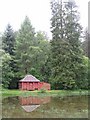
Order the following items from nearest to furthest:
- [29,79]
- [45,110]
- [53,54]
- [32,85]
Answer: [45,110] < [32,85] < [29,79] < [53,54]

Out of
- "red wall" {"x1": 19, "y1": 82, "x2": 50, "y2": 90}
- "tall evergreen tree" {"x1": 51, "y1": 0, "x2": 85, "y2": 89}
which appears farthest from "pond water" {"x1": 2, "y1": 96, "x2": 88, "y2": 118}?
"tall evergreen tree" {"x1": 51, "y1": 0, "x2": 85, "y2": 89}

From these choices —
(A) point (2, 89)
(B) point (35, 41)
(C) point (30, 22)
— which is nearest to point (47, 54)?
(B) point (35, 41)

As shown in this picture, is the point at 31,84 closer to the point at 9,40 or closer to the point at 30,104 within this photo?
the point at 9,40

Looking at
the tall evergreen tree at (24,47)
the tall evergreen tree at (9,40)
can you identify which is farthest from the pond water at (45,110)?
the tall evergreen tree at (9,40)

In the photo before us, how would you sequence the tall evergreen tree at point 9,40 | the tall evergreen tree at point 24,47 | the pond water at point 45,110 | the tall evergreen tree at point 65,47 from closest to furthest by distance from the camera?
the pond water at point 45,110, the tall evergreen tree at point 65,47, the tall evergreen tree at point 24,47, the tall evergreen tree at point 9,40

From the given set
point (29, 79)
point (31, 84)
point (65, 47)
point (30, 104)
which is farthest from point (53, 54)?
point (30, 104)

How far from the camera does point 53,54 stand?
128ft

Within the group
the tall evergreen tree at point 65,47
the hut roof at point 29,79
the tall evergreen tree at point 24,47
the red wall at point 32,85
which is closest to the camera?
the red wall at point 32,85

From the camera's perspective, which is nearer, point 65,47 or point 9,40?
point 65,47

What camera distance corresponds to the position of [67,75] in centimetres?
3766

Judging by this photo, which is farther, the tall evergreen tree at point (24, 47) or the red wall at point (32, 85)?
the tall evergreen tree at point (24, 47)

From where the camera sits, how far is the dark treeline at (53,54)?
37938 millimetres

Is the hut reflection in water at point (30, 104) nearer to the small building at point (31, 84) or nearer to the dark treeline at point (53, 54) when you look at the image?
the small building at point (31, 84)

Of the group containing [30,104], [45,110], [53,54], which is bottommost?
[30,104]
